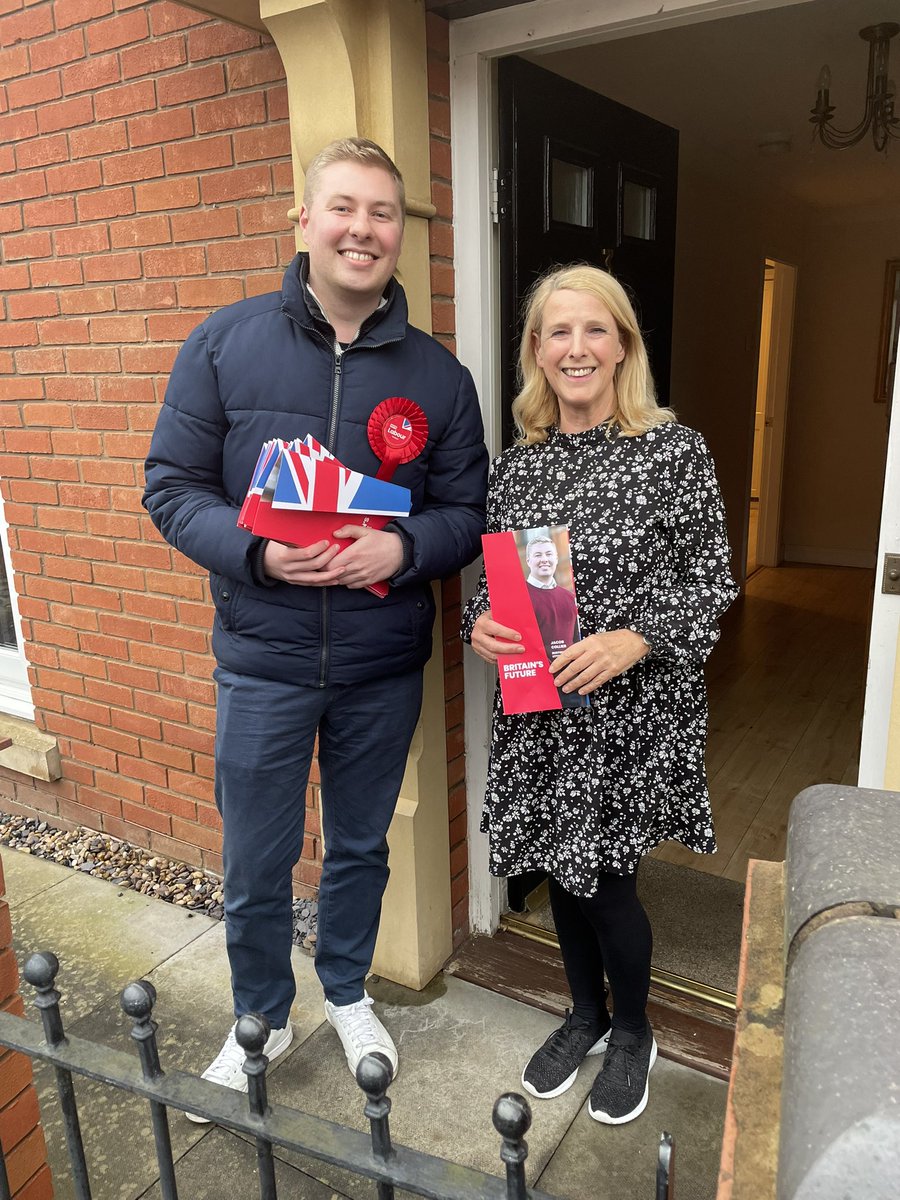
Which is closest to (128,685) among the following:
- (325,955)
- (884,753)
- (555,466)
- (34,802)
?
(34,802)

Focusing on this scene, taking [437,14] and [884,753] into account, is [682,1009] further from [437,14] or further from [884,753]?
[437,14]

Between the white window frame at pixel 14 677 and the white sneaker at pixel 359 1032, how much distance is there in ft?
6.72

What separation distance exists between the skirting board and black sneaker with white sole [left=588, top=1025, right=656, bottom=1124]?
7.09 m

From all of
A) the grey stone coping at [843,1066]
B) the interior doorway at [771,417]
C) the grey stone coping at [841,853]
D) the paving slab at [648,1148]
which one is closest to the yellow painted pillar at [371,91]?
the paving slab at [648,1148]

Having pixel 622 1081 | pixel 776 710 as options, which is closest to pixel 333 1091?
pixel 622 1081

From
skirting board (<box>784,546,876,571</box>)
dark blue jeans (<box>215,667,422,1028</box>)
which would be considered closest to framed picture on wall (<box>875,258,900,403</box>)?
skirting board (<box>784,546,876,571</box>)

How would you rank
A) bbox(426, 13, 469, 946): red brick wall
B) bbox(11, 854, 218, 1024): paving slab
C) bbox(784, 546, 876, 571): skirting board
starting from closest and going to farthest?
bbox(426, 13, 469, 946): red brick wall, bbox(11, 854, 218, 1024): paving slab, bbox(784, 546, 876, 571): skirting board

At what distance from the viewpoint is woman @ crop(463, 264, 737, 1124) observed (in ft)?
6.10

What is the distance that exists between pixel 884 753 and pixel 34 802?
A: 128 inches

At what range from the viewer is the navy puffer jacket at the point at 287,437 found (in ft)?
6.40

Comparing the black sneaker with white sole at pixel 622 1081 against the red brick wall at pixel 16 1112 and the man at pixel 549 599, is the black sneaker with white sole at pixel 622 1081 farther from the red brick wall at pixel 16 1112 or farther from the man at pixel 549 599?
the red brick wall at pixel 16 1112

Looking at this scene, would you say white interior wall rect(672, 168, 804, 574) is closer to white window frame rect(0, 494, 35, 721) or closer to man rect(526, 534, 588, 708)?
white window frame rect(0, 494, 35, 721)

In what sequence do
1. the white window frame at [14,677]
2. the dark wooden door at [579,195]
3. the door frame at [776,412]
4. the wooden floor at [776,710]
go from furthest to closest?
the door frame at [776,412], the white window frame at [14,677], the wooden floor at [776,710], the dark wooden door at [579,195]

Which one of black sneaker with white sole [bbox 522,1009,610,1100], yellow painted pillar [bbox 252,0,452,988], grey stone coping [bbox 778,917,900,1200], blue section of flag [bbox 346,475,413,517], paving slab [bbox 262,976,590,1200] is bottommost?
paving slab [bbox 262,976,590,1200]
